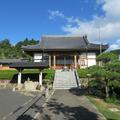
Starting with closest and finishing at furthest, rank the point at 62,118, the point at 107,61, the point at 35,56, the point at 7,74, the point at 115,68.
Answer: the point at 62,118 → the point at 115,68 → the point at 107,61 → the point at 7,74 → the point at 35,56

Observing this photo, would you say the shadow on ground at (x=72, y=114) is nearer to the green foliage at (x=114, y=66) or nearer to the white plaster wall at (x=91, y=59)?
the green foliage at (x=114, y=66)

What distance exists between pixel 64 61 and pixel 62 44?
320cm

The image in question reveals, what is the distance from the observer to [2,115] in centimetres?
1471

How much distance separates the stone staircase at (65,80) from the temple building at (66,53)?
23.4ft

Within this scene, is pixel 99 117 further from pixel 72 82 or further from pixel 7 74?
pixel 7 74

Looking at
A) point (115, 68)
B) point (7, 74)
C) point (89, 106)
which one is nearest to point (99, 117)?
point (89, 106)

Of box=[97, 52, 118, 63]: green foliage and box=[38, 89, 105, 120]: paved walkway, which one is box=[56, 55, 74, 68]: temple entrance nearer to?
box=[97, 52, 118, 63]: green foliage

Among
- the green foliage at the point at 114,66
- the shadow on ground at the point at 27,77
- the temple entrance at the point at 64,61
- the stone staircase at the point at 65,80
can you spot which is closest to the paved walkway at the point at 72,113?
the green foliage at the point at 114,66

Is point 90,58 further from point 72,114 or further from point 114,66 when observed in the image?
point 72,114

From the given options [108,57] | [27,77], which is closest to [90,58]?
[27,77]

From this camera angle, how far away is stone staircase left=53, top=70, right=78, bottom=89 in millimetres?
31625

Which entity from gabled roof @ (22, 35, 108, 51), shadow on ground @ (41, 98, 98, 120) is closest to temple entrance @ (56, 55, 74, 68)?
gabled roof @ (22, 35, 108, 51)

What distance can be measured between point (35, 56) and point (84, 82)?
13863mm

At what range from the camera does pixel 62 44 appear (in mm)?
49688
